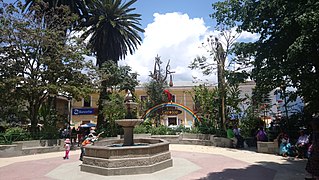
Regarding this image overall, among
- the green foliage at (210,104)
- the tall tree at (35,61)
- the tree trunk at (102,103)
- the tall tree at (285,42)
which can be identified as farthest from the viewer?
the tree trunk at (102,103)

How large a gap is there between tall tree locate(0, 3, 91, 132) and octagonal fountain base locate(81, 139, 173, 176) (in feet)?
27.6

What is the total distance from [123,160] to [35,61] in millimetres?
A: 11834

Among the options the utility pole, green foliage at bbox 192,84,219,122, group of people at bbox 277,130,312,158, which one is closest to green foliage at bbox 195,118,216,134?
green foliage at bbox 192,84,219,122

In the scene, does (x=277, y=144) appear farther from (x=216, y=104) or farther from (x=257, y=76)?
(x=216, y=104)

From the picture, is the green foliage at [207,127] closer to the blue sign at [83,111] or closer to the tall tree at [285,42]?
the tall tree at [285,42]

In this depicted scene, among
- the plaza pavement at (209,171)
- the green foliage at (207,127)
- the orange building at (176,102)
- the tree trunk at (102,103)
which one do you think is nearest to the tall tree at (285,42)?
the plaza pavement at (209,171)

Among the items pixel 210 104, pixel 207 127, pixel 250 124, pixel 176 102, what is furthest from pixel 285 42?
pixel 176 102

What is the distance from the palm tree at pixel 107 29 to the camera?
973 inches

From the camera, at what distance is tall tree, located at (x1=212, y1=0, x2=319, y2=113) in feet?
22.5

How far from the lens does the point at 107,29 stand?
24.9 meters

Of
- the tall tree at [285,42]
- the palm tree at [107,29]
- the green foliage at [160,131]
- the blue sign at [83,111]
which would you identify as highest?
the palm tree at [107,29]

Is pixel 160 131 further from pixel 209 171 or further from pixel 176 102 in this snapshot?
pixel 176 102

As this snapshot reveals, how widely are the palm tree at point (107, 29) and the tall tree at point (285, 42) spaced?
15.8 metres

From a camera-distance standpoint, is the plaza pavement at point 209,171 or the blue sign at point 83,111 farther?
the blue sign at point 83,111
